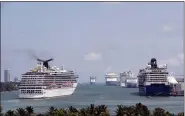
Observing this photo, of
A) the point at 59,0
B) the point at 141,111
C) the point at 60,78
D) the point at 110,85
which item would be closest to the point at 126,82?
the point at 110,85

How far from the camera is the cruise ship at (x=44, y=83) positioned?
31484 mm

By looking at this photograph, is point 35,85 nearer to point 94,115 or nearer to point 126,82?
point 94,115

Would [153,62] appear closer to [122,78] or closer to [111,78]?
[122,78]

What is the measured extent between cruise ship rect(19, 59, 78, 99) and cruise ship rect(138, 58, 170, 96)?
293 inches

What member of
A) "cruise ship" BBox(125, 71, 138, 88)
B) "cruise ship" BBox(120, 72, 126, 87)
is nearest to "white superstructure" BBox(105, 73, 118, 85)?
"cruise ship" BBox(120, 72, 126, 87)

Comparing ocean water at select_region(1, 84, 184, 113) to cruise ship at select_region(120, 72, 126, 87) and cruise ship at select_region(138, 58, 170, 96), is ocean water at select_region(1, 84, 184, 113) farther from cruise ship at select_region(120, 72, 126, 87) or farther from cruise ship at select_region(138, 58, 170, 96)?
cruise ship at select_region(120, 72, 126, 87)

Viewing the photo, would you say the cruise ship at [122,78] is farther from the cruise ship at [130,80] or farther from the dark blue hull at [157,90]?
the dark blue hull at [157,90]

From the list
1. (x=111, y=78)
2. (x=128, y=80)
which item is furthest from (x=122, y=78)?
(x=111, y=78)

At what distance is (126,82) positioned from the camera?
66.2 m

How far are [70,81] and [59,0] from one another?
3017 cm

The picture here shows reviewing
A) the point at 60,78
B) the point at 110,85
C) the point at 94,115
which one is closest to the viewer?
the point at 94,115

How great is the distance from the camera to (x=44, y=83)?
31.8 meters

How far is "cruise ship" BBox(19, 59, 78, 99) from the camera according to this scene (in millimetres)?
31484

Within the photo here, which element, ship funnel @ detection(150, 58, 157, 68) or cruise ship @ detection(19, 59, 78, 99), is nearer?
cruise ship @ detection(19, 59, 78, 99)
